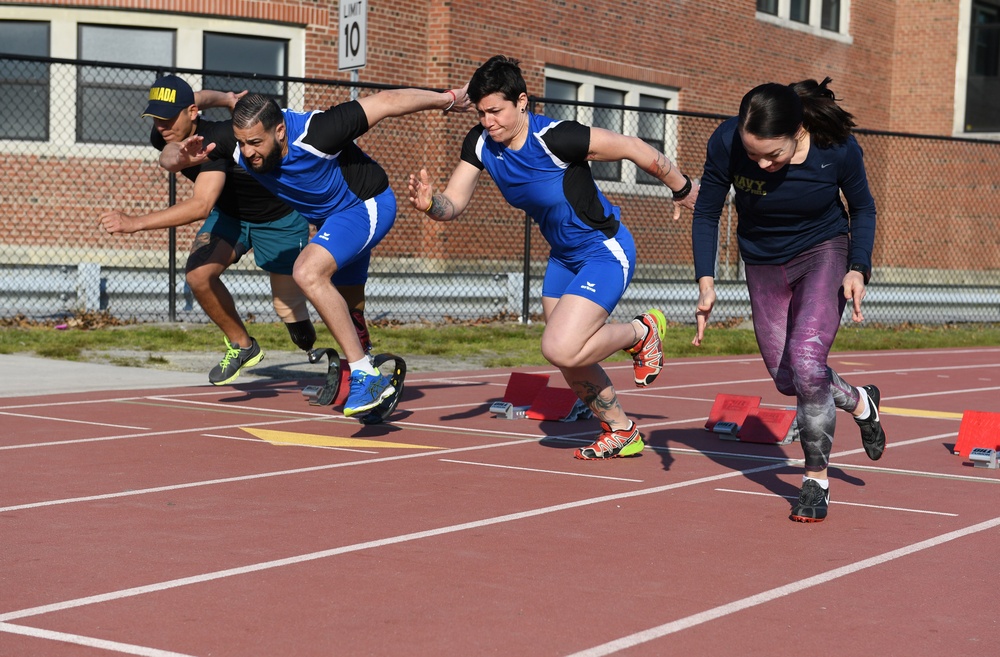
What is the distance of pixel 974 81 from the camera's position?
101ft

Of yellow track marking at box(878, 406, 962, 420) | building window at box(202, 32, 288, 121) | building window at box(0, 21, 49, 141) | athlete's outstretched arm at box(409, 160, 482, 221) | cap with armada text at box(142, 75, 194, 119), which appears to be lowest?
yellow track marking at box(878, 406, 962, 420)

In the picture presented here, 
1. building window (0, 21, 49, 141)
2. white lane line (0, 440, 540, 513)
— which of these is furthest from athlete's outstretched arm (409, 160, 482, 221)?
building window (0, 21, 49, 141)

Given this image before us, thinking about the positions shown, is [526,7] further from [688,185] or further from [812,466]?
[812,466]

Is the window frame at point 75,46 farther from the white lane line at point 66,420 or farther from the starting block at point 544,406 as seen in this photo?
the white lane line at point 66,420

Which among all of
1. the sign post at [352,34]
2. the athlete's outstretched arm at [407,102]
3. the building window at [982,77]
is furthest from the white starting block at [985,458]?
the building window at [982,77]

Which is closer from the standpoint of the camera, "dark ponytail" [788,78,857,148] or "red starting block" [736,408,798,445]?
"dark ponytail" [788,78,857,148]

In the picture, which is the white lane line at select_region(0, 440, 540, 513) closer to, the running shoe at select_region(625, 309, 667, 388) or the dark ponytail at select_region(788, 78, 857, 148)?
the running shoe at select_region(625, 309, 667, 388)

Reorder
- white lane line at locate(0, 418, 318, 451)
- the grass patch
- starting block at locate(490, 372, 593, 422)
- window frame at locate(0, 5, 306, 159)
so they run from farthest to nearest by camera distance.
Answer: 1. window frame at locate(0, 5, 306, 159)
2. the grass patch
3. starting block at locate(490, 372, 593, 422)
4. white lane line at locate(0, 418, 318, 451)

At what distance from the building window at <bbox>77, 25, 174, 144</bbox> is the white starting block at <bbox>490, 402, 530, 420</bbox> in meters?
11.3

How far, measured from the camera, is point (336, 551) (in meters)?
5.26

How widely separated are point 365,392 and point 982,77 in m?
26.2

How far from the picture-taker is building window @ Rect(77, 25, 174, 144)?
19.1 metres

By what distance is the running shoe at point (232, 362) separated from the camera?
9.75m

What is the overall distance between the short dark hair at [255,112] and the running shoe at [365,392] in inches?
63.3
